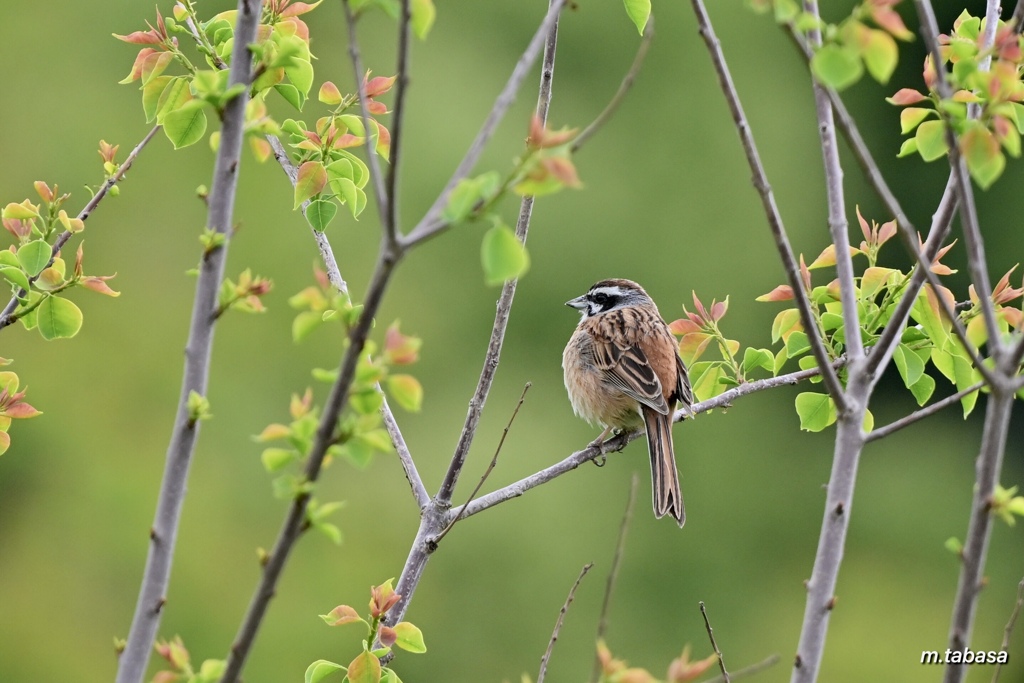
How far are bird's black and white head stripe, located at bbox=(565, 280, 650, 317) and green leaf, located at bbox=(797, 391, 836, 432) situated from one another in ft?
9.99

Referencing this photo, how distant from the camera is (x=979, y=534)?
212 cm

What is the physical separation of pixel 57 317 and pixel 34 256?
0.18 metres

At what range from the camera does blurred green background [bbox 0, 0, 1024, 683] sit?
11.6 meters

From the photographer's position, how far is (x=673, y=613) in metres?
14.8

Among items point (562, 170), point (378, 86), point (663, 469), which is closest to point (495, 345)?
point (378, 86)

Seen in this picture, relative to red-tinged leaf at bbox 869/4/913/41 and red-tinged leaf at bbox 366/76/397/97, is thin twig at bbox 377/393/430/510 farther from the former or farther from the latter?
red-tinged leaf at bbox 869/4/913/41

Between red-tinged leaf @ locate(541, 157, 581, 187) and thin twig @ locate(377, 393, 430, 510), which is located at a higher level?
red-tinged leaf @ locate(541, 157, 581, 187)

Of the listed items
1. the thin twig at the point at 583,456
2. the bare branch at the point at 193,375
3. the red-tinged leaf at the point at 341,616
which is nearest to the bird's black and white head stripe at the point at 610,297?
the thin twig at the point at 583,456

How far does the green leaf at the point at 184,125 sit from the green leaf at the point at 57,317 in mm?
571

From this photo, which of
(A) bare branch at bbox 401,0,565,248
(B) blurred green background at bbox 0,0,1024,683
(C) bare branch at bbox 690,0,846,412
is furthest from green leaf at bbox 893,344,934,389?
(B) blurred green background at bbox 0,0,1024,683

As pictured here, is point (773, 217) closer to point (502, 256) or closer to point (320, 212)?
point (502, 256)

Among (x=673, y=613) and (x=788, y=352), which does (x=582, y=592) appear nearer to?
(x=673, y=613)

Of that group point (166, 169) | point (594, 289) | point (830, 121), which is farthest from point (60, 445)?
point (830, 121)

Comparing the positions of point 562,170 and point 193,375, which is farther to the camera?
point 193,375
